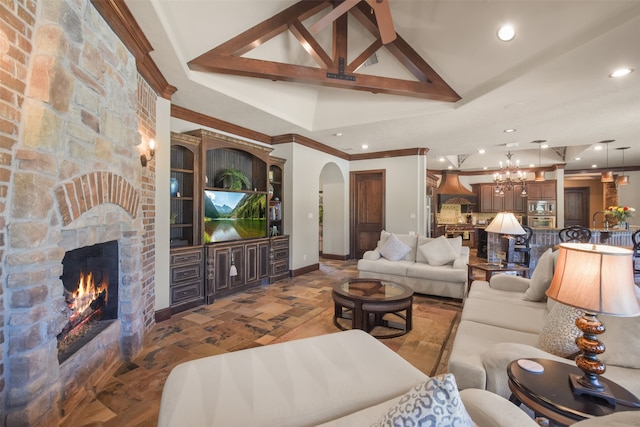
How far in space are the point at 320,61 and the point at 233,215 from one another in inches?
102

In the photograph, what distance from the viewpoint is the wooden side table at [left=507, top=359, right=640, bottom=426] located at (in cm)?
114

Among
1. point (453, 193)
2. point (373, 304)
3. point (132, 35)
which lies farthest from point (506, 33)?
point (453, 193)

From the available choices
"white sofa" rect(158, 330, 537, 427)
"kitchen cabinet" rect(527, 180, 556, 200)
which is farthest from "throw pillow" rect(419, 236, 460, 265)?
"kitchen cabinet" rect(527, 180, 556, 200)

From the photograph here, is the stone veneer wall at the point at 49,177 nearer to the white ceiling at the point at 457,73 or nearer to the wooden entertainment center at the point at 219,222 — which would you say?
the white ceiling at the point at 457,73

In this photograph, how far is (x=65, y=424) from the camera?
1.75 metres

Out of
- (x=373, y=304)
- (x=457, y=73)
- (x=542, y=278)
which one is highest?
(x=457, y=73)

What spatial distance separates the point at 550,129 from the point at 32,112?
6174 mm

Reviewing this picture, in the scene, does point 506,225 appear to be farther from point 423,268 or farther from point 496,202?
point 496,202

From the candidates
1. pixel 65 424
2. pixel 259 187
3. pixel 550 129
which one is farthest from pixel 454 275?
pixel 65 424

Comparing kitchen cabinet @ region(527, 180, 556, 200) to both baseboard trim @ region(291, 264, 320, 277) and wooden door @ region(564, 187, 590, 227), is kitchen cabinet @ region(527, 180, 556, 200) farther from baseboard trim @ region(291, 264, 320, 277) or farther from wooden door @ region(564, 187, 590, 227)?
baseboard trim @ region(291, 264, 320, 277)

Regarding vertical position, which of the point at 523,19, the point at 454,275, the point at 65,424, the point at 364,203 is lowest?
the point at 65,424

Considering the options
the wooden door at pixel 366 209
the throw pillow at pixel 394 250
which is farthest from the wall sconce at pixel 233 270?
the wooden door at pixel 366 209

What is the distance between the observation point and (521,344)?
5.72 feet

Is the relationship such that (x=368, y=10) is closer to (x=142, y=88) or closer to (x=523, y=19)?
(x=523, y=19)
